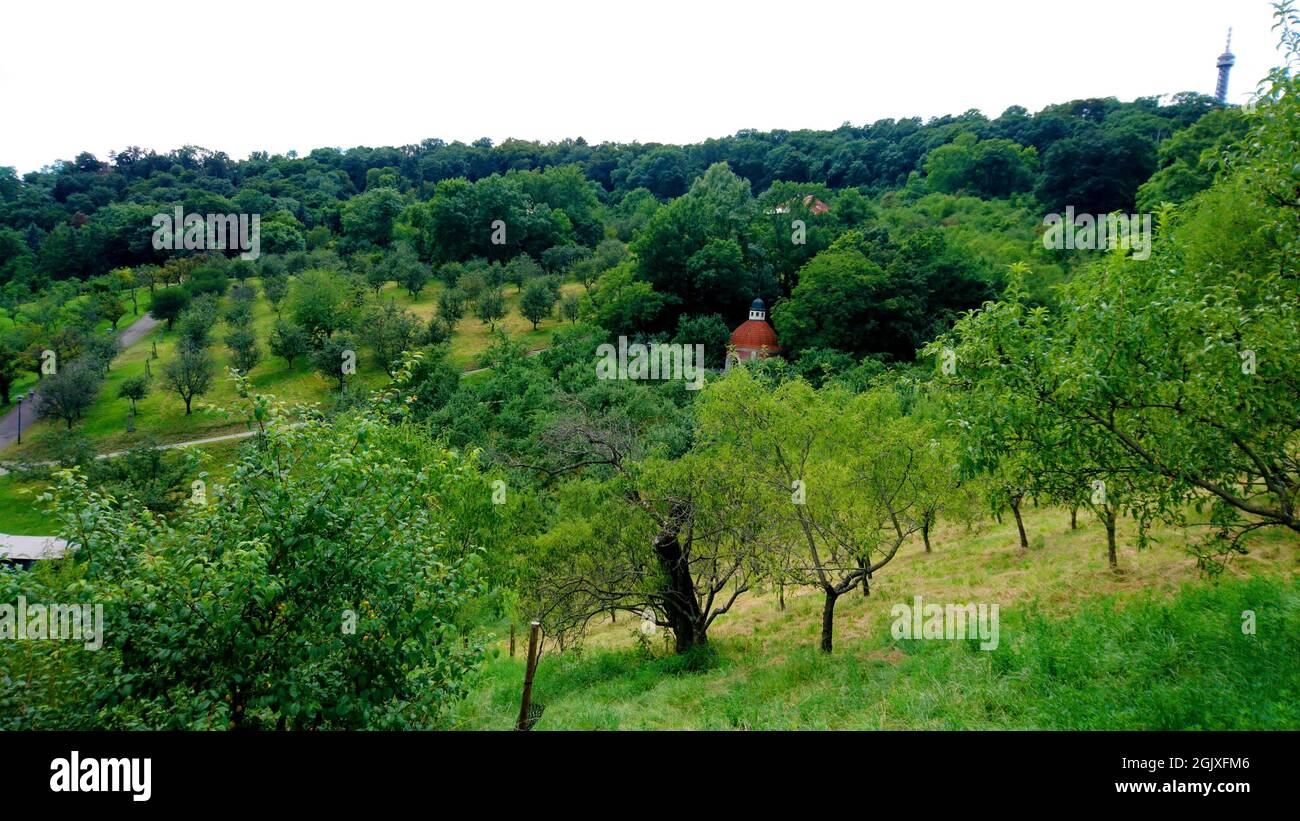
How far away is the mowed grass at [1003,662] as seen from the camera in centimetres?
839

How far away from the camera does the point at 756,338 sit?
4778 cm

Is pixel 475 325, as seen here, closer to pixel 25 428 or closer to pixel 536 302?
pixel 536 302

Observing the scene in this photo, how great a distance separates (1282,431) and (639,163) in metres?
121

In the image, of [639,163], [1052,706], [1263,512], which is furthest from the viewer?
[639,163]

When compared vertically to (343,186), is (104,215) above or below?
below

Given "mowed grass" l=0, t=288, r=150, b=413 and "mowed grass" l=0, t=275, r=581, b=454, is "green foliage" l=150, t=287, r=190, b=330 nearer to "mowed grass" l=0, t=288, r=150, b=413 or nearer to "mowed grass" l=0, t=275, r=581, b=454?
"mowed grass" l=0, t=275, r=581, b=454

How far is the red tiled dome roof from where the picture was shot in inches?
1873

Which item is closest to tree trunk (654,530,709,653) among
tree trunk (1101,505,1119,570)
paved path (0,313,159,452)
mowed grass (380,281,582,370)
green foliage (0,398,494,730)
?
green foliage (0,398,494,730)

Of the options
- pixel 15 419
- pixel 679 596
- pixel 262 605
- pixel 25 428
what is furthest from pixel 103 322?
pixel 262 605

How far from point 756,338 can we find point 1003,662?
37691 millimetres
